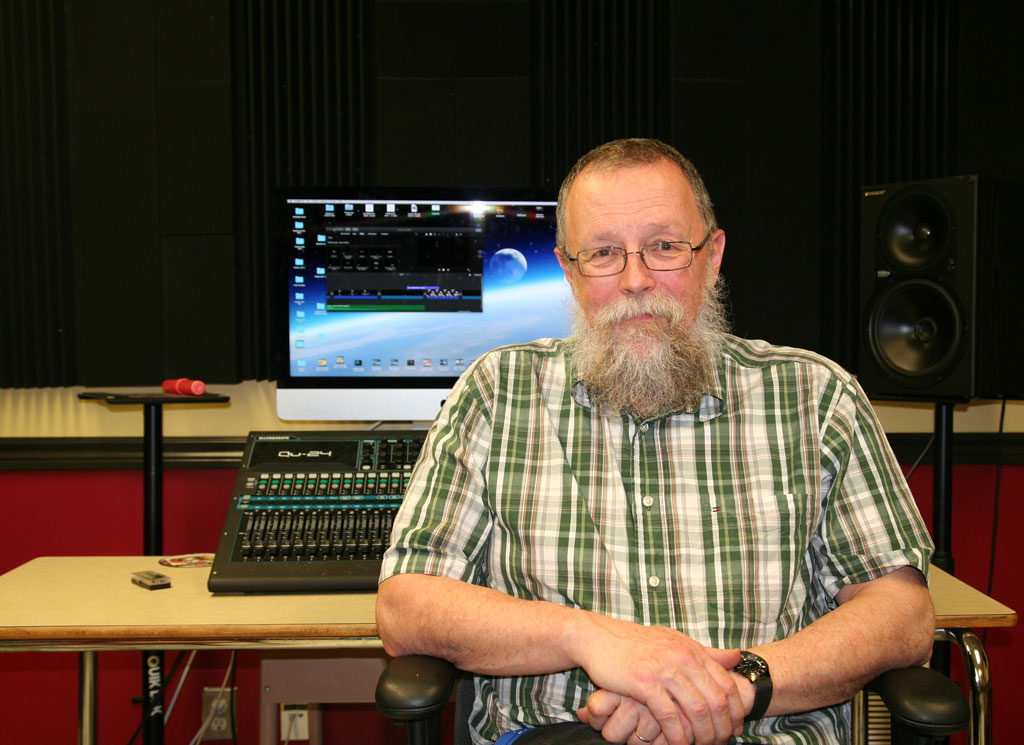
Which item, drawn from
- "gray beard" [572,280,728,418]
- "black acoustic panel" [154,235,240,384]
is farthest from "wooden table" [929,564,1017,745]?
"black acoustic panel" [154,235,240,384]

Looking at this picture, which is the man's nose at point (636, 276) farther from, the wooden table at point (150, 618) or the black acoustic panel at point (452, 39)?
the black acoustic panel at point (452, 39)

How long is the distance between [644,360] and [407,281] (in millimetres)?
794

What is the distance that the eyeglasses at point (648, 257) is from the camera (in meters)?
1.45

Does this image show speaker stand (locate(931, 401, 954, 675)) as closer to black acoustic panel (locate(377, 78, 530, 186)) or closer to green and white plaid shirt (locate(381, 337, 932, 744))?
green and white plaid shirt (locate(381, 337, 932, 744))

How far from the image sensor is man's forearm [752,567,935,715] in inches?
46.1

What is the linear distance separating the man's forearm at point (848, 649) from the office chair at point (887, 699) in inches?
1.5

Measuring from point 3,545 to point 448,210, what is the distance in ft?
5.76

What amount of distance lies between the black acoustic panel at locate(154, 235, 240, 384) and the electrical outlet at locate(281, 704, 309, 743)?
1.03 meters

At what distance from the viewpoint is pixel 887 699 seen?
110 centimetres

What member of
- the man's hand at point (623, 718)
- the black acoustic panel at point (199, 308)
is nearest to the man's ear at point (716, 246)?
the man's hand at point (623, 718)

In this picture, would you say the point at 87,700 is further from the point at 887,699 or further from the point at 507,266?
the point at 887,699

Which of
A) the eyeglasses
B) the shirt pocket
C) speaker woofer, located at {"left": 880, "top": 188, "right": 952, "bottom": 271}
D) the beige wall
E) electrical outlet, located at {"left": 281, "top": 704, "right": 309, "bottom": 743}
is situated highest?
speaker woofer, located at {"left": 880, "top": 188, "right": 952, "bottom": 271}

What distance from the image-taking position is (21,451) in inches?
99.3

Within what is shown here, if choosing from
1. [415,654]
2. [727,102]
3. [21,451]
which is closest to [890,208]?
[727,102]
